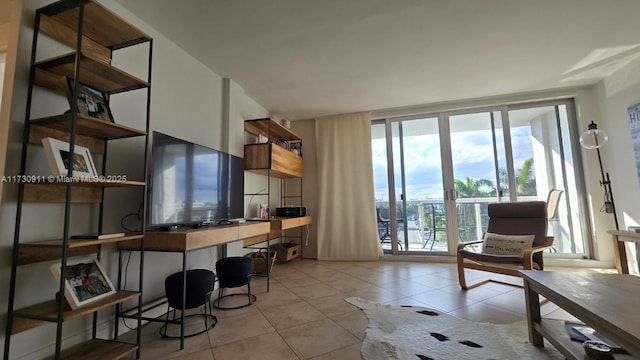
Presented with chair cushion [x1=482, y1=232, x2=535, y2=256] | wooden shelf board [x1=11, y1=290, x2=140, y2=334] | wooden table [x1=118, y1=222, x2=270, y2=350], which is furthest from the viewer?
chair cushion [x1=482, y1=232, x2=535, y2=256]

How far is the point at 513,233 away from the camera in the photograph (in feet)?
9.80

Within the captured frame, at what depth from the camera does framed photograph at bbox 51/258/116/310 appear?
1366mm

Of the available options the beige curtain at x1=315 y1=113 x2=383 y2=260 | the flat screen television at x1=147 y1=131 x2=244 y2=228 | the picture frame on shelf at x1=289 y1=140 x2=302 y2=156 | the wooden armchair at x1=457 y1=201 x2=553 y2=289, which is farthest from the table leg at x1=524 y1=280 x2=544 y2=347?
the picture frame on shelf at x1=289 y1=140 x2=302 y2=156

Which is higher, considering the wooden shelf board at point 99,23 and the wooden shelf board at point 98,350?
the wooden shelf board at point 99,23

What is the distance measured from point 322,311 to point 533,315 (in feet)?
4.73

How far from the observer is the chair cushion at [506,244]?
2742 mm

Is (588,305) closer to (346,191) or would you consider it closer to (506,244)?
(506,244)

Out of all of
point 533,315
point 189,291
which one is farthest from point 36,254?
point 533,315

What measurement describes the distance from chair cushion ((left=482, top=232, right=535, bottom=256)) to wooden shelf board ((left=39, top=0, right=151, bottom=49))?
3.53 metres

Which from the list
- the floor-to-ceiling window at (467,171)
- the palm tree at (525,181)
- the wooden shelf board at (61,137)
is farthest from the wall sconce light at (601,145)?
the wooden shelf board at (61,137)

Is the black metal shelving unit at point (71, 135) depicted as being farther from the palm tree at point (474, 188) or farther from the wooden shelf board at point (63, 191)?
the palm tree at point (474, 188)

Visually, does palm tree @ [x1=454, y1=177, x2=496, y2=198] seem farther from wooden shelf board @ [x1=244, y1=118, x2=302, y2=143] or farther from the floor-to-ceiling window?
wooden shelf board @ [x1=244, y1=118, x2=302, y2=143]

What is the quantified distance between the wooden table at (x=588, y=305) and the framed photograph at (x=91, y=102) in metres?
2.68

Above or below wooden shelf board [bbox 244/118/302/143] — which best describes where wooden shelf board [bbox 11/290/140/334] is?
below
